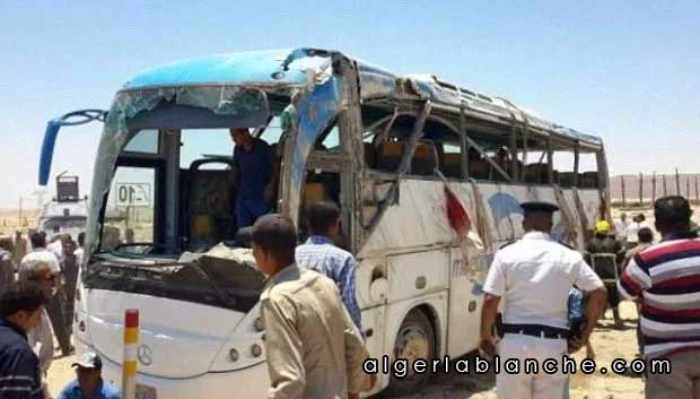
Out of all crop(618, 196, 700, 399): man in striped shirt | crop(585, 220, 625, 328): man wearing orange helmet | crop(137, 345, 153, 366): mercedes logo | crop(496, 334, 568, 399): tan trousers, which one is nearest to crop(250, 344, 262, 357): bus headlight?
crop(137, 345, 153, 366): mercedes logo

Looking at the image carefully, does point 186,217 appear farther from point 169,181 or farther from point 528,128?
point 528,128

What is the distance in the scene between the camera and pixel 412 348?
297 inches

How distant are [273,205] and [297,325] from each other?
3264 mm

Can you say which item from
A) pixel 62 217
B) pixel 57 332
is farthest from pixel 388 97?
pixel 62 217

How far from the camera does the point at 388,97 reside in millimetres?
7234

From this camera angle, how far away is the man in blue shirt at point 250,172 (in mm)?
6531

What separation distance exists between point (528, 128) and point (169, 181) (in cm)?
527

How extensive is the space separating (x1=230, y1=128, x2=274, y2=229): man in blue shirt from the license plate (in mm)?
1536

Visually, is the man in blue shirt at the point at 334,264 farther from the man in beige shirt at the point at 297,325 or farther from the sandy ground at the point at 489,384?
the sandy ground at the point at 489,384

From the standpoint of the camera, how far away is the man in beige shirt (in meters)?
2.96

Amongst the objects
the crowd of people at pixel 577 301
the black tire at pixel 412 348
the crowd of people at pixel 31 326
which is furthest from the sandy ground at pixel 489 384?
the crowd of people at pixel 577 301

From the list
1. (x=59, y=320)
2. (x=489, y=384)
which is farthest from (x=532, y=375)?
(x=59, y=320)

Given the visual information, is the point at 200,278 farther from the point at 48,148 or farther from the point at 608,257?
the point at 608,257

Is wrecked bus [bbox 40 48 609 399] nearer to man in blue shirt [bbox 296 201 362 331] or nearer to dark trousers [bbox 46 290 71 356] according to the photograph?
man in blue shirt [bbox 296 201 362 331]
